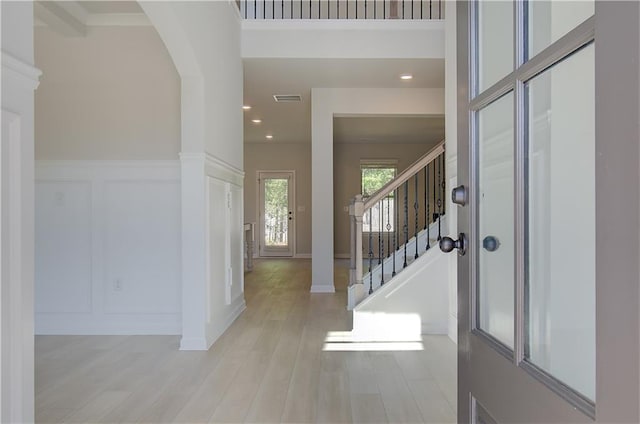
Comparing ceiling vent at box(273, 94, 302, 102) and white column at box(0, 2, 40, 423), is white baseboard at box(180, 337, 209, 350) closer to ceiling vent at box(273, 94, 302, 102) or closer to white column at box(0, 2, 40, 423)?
white column at box(0, 2, 40, 423)

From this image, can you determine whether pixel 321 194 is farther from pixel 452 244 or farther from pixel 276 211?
pixel 452 244

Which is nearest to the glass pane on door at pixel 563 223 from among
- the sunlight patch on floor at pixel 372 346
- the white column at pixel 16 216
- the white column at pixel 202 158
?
the white column at pixel 16 216

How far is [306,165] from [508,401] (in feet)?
31.1

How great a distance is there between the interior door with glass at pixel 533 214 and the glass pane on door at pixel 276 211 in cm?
924

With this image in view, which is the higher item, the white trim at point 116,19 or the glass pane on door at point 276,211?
the white trim at point 116,19

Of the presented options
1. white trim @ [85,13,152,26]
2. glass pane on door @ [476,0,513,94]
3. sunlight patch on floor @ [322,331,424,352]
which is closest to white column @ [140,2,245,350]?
white trim @ [85,13,152,26]

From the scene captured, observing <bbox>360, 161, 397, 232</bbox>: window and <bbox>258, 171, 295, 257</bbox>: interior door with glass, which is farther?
<bbox>258, 171, 295, 257</bbox>: interior door with glass

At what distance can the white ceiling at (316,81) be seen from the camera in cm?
480

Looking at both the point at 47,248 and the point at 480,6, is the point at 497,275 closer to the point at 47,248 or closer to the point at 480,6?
the point at 480,6

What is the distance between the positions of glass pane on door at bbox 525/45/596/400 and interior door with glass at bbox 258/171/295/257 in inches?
374

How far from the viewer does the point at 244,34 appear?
15.1 ft

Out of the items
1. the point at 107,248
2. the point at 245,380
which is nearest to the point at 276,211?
the point at 107,248

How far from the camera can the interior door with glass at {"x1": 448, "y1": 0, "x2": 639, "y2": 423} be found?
0.62 metres

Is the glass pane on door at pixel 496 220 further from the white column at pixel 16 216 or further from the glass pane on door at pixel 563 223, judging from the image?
the white column at pixel 16 216
